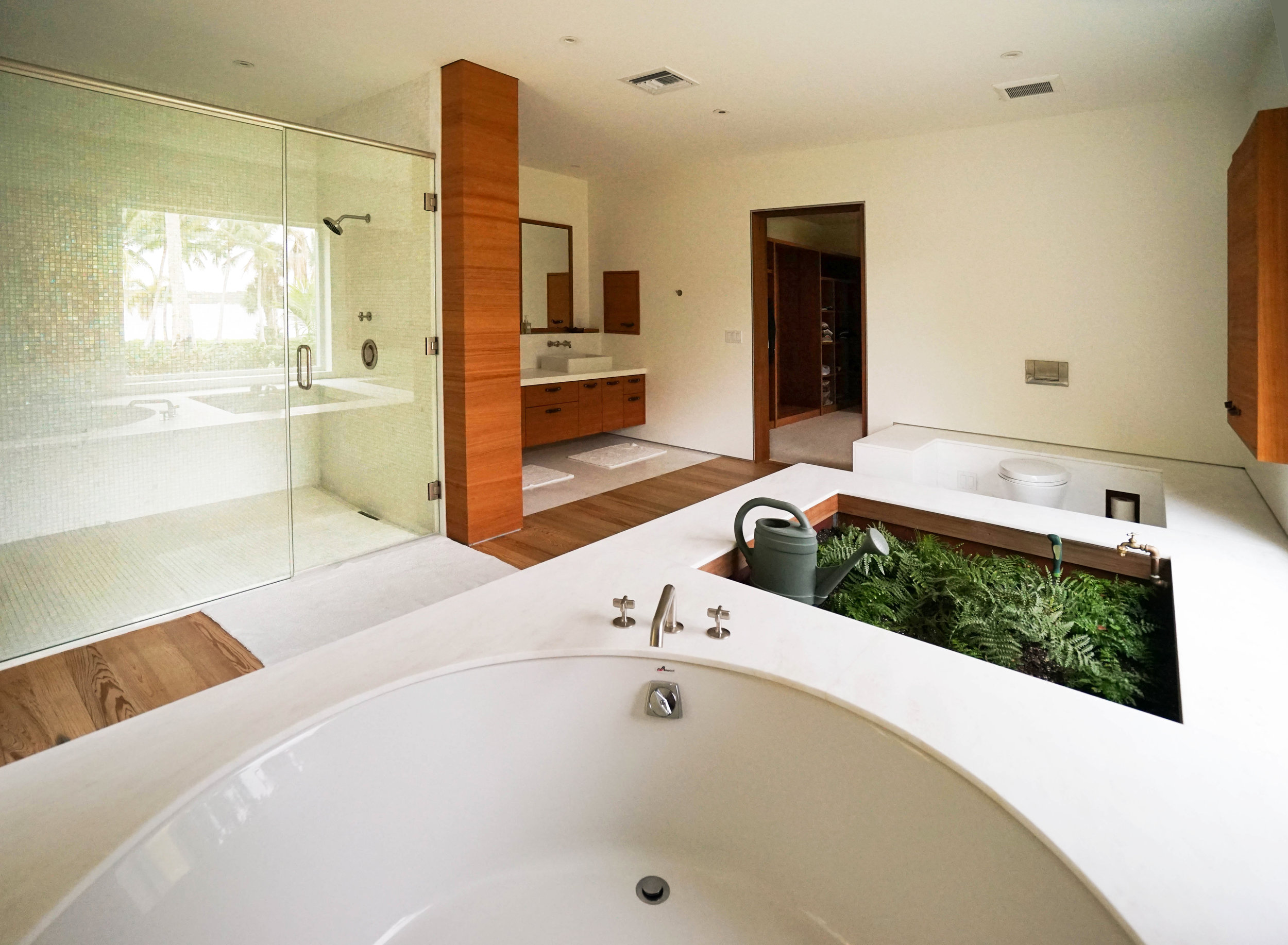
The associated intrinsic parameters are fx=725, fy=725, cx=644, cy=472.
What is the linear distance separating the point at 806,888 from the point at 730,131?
4.53 m

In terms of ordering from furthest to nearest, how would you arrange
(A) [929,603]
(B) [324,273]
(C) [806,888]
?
(B) [324,273]
(A) [929,603]
(C) [806,888]

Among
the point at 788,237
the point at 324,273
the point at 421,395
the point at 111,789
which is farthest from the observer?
the point at 788,237

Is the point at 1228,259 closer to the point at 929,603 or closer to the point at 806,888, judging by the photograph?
the point at 929,603

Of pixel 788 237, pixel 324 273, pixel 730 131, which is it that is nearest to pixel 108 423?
pixel 324 273

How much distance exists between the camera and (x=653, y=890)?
1369 mm

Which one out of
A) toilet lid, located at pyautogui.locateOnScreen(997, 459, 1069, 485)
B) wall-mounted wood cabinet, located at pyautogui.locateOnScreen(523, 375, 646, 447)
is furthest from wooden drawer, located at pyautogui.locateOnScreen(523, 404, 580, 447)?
toilet lid, located at pyautogui.locateOnScreen(997, 459, 1069, 485)

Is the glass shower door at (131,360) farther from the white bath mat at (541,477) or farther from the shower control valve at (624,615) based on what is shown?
the shower control valve at (624,615)

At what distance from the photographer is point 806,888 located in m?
1.30

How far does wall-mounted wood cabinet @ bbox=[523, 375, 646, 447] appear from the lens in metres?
5.52

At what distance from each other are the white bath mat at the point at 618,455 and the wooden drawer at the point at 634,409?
0.68 feet

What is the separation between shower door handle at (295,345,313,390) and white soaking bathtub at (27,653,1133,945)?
2.36 metres

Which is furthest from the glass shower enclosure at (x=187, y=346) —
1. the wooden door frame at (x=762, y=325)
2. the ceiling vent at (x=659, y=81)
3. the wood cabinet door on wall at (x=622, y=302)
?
the wood cabinet door on wall at (x=622, y=302)

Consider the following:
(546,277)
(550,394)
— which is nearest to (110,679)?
(550,394)

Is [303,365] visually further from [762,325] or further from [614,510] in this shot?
[762,325]
